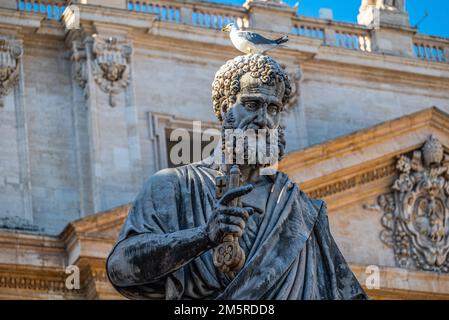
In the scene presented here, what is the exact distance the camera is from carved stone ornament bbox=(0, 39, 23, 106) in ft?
82.1

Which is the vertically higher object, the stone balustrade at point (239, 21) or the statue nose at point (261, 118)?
the stone balustrade at point (239, 21)

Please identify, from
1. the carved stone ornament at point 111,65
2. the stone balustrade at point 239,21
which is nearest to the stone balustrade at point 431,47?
the stone balustrade at point 239,21

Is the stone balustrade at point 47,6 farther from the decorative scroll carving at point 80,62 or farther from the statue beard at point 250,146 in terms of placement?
the statue beard at point 250,146

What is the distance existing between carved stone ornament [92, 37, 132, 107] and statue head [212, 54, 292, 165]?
735 inches

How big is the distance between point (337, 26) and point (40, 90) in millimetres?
5118

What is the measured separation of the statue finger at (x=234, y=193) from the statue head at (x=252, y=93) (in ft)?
1.45

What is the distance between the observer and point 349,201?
1043 inches

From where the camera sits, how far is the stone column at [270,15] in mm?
27172

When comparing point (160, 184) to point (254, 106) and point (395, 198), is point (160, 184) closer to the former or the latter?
point (254, 106)

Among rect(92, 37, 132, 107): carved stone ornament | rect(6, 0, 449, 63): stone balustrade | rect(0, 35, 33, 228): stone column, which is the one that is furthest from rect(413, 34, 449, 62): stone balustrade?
rect(0, 35, 33, 228): stone column

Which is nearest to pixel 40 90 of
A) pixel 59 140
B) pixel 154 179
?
pixel 59 140

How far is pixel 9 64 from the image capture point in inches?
985

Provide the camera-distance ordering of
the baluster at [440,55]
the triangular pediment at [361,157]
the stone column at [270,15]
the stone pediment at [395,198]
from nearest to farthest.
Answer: the triangular pediment at [361,157] < the stone pediment at [395,198] < the stone column at [270,15] < the baluster at [440,55]
